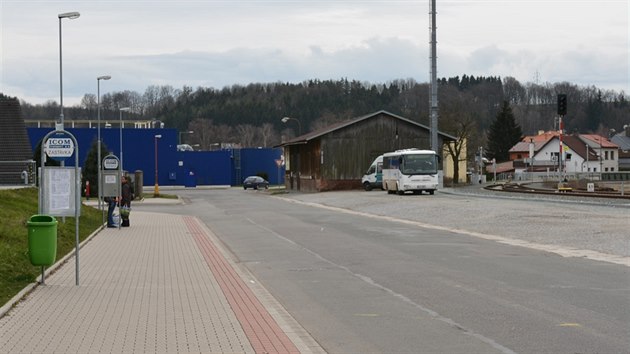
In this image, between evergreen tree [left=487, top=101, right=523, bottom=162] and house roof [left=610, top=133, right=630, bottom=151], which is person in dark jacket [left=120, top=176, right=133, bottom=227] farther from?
house roof [left=610, top=133, right=630, bottom=151]

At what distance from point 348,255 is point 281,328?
30.0ft

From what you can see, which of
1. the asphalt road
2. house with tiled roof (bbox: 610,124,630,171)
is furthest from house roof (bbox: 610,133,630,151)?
the asphalt road

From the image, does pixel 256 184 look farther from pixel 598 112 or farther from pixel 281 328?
pixel 598 112

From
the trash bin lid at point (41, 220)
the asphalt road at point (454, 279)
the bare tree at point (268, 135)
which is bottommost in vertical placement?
the asphalt road at point (454, 279)

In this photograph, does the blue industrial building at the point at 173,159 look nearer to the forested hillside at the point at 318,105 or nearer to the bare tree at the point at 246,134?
the forested hillside at the point at 318,105

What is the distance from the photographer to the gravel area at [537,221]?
19922 millimetres

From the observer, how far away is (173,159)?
330ft

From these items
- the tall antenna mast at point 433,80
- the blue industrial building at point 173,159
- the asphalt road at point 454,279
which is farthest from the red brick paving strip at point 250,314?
the blue industrial building at point 173,159

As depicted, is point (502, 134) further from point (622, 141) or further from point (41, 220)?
point (41, 220)

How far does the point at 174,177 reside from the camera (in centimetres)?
10038

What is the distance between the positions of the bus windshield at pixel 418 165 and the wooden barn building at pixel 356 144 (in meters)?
15.2

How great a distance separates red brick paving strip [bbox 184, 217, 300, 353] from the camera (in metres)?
8.70

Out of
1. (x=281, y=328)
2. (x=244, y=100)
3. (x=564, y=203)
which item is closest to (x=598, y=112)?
(x=244, y=100)

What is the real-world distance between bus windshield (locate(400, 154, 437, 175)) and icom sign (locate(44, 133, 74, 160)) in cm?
3790
